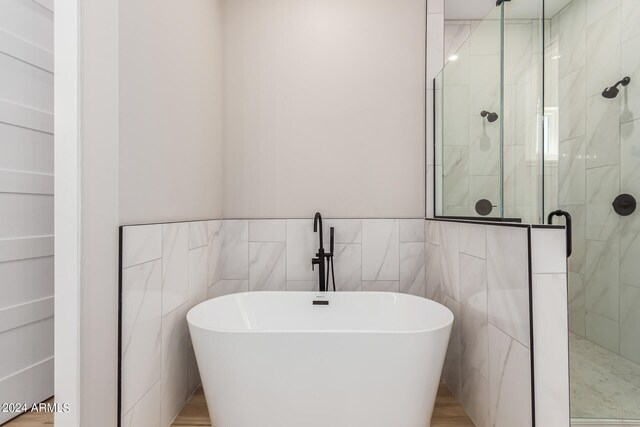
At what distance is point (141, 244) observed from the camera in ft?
4.19

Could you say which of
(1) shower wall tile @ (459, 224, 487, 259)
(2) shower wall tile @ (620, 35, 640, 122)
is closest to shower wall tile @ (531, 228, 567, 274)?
(1) shower wall tile @ (459, 224, 487, 259)

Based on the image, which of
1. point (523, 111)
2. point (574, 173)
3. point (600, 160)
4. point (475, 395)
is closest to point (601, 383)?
point (475, 395)

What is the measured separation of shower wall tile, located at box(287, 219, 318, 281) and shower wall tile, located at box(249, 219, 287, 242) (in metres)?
0.04

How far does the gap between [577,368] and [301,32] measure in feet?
8.14

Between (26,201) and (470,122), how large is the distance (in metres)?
2.36

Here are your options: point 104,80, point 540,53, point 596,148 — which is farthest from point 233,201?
point 596,148

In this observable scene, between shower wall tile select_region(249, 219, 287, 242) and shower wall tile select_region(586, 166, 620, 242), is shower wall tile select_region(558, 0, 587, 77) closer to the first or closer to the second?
shower wall tile select_region(586, 166, 620, 242)

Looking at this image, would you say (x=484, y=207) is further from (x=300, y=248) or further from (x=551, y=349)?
(x=300, y=248)

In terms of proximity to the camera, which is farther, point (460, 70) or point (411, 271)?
point (411, 271)

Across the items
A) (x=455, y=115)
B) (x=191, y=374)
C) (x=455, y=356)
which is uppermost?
(x=455, y=115)

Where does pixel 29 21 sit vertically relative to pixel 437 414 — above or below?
above

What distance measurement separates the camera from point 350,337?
4.08 feet

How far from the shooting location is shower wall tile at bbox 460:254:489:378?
4.71ft

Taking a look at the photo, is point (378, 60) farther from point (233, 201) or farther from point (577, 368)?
point (577, 368)
